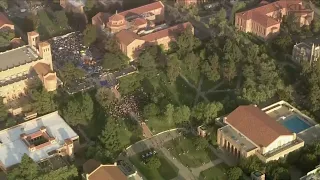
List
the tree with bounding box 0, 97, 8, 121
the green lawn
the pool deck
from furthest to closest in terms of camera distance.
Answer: the tree with bounding box 0, 97, 8, 121 < the pool deck < the green lawn

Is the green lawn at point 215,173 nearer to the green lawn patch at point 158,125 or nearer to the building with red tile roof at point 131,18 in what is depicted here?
the green lawn patch at point 158,125

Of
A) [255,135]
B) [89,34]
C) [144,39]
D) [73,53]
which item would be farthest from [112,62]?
[255,135]

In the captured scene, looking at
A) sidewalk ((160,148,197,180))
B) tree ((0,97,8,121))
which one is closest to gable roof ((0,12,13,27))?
tree ((0,97,8,121))

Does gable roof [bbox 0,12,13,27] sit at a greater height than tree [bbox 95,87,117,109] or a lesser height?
greater

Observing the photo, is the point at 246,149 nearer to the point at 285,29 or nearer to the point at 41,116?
the point at 41,116

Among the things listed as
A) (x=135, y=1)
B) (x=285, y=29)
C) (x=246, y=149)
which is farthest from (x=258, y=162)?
(x=135, y=1)

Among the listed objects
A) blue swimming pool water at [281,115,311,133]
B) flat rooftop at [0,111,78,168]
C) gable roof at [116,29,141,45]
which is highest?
gable roof at [116,29,141,45]

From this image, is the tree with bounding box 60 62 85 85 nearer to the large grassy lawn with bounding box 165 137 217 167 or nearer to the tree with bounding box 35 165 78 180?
the large grassy lawn with bounding box 165 137 217 167

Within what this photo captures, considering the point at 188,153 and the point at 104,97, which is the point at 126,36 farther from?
the point at 188,153

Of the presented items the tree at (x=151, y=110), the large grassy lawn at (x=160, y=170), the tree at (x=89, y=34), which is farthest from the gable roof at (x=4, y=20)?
the large grassy lawn at (x=160, y=170)
